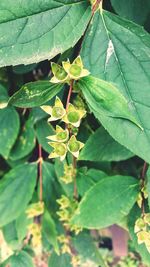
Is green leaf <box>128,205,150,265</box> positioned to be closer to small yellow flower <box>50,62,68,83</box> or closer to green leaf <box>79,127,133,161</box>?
green leaf <box>79,127,133,161</box>

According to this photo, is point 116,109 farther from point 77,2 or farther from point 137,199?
point 137,199

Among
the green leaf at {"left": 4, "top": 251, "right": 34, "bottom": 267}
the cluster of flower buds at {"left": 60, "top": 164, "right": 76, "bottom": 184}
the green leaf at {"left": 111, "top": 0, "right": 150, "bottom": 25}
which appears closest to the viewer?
the green leaf at {"left": 111, "top": 0, "right": 150, "bottom": 25}

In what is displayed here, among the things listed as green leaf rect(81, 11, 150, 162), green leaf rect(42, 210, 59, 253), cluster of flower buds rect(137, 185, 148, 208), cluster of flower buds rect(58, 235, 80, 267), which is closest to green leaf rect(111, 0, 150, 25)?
green leaf rect(81, 11, 150, 162)

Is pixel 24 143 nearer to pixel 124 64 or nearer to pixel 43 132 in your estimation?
pixel 43 132

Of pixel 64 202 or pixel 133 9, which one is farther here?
pixel 64 202

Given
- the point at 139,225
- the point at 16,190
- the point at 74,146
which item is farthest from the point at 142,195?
the point at 16,190

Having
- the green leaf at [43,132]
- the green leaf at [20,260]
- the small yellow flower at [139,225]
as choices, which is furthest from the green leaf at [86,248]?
the small yellow flower at [139,225]
